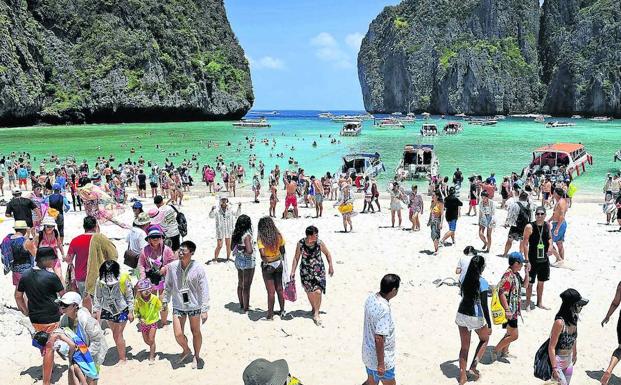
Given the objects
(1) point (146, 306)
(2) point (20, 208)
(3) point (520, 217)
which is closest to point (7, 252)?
(1) point (146, 306)

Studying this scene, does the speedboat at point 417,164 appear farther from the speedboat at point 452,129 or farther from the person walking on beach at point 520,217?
the speedboat at point 452,129

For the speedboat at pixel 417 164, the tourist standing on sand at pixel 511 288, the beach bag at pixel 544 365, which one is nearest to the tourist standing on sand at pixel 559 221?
the tourist standing on sand at pixel 511 288

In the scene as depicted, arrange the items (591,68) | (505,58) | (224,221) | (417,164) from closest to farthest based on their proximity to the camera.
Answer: (224,221)
(417,164)
(591,68)
(505,58)

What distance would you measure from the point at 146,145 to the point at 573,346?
5305 cm

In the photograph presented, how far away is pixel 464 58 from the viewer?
494ft

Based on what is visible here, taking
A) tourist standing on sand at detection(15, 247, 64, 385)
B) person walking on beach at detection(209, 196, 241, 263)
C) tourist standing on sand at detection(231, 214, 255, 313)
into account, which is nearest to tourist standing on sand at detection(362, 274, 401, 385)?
tourist standing on sand at detection(231, 214, 255, 313)

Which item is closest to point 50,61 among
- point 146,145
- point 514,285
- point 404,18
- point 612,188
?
point 146,145

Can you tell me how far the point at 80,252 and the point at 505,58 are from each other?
179617 mm

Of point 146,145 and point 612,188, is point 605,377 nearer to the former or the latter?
point 612,188

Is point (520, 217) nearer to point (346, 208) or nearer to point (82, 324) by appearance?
point (346, 208)

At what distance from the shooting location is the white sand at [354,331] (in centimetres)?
630

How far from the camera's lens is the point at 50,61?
91.7m

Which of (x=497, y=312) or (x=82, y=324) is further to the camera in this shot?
(x=497, y=312)

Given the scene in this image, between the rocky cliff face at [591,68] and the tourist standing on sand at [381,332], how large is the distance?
5472 inches
